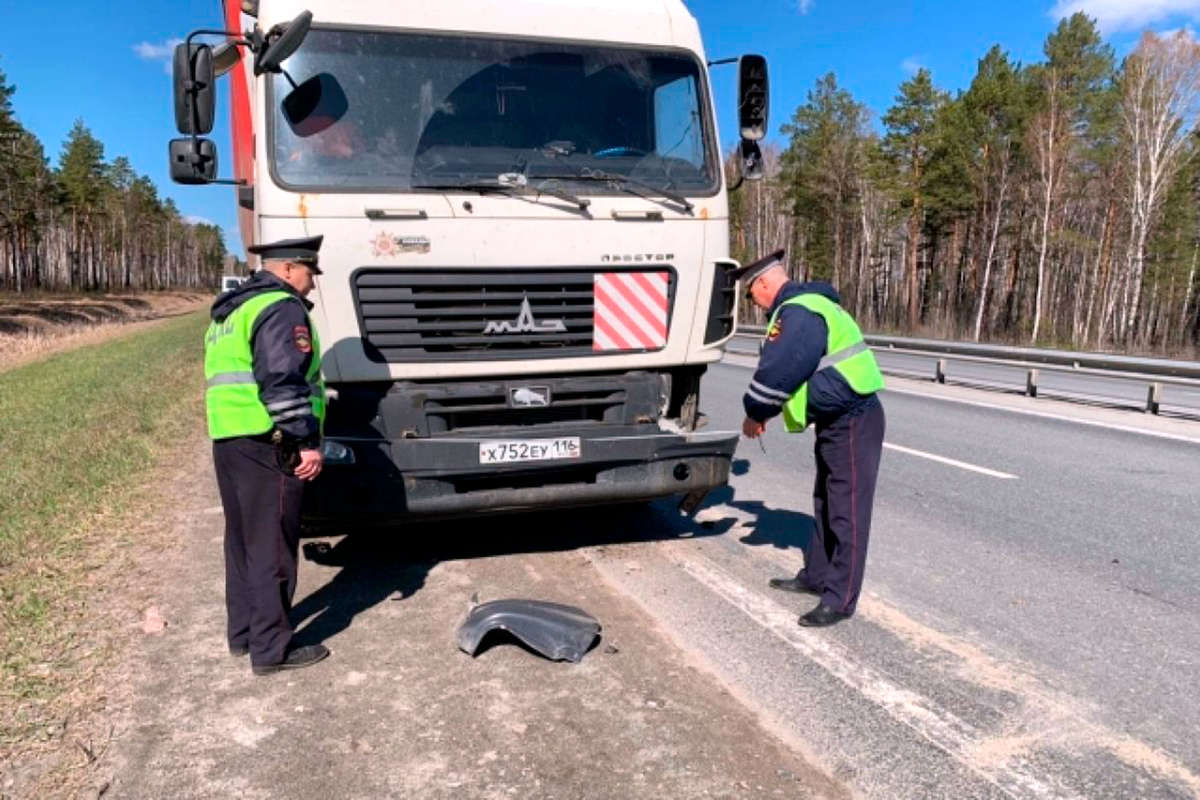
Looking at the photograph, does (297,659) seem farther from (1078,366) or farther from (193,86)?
(1078,366)

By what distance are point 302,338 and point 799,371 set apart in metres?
2.32

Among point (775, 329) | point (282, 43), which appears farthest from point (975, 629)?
point (282, 43)

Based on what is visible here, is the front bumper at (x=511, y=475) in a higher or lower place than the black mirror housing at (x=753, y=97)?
lower

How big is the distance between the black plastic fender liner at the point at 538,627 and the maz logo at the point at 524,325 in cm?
144

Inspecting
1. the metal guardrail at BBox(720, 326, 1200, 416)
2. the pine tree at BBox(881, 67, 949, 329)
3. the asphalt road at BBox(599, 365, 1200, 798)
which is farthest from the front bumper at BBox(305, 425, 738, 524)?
the pine tree at BBox(881, 67, 949, 329)

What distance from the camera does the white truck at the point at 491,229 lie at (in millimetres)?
4516

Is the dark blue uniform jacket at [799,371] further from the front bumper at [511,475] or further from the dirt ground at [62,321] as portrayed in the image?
the dirt ground at [62,321]

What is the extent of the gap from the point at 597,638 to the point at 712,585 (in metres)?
1.04

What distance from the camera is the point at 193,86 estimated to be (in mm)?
4699

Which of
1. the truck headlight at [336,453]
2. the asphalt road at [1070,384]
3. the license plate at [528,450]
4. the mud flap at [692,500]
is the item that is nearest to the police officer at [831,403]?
the mud flap at [692,500]

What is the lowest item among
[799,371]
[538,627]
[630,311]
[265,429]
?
[538,627]

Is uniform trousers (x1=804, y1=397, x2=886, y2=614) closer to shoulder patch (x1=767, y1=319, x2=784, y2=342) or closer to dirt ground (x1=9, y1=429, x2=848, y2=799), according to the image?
shoulder patch (x1=767, y1=319, x2=784, y2=342)

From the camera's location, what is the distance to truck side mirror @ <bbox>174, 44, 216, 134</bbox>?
15.4 ft

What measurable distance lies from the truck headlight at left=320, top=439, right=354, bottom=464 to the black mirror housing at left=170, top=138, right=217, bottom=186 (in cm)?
171
